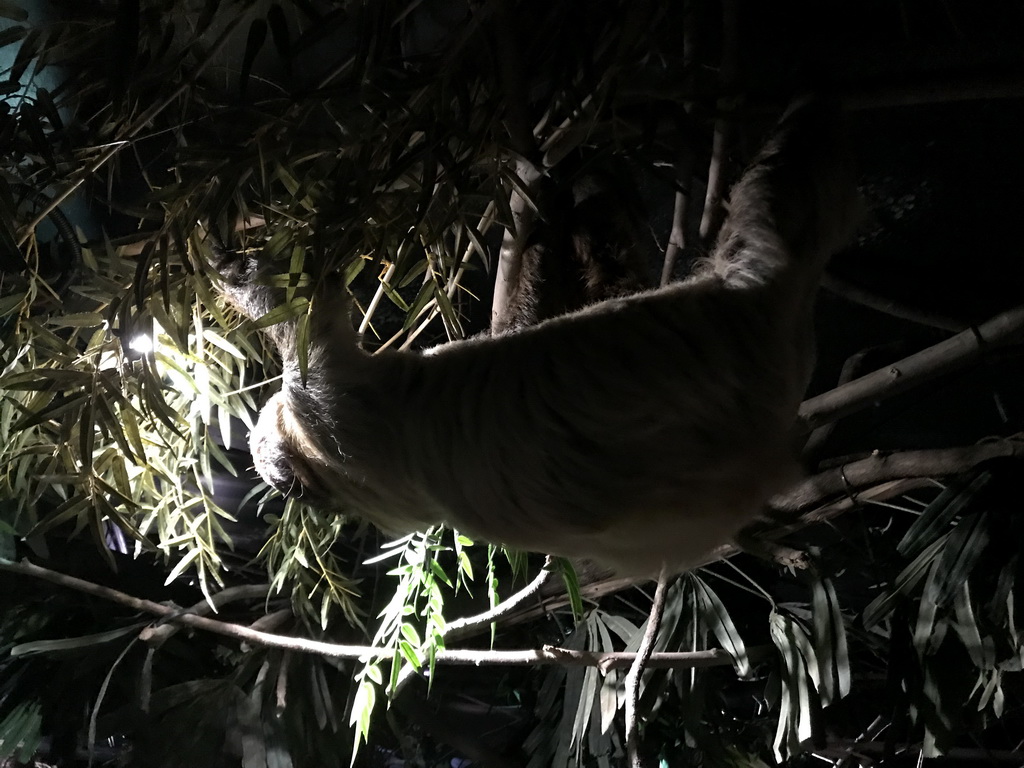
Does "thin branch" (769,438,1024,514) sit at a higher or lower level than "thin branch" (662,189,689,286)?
lower

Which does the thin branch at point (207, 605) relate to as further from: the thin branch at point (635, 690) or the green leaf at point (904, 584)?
the green leaf at point (904, 584)

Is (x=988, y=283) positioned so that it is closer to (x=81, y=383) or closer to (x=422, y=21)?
(x=422, y=21)

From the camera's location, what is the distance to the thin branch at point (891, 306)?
153 cm

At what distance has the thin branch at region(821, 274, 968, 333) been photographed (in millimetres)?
1533

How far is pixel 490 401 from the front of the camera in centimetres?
102

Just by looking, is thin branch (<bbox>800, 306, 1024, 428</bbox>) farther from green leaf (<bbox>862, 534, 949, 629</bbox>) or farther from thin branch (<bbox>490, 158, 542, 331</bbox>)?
thin branch (<bbox>490, 158, 542, 331</bbox>)

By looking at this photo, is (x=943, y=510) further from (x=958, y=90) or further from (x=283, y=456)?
(x=283, y=456)

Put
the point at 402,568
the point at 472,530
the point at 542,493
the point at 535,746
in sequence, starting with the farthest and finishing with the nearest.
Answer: the point at 535,746, the point at 402,568, the point at 472,530, the point at 542,493

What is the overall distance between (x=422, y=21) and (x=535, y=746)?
7.53ft

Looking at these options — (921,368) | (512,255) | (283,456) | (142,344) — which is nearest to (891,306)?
(921,368)

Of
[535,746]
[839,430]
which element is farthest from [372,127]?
[535,746]

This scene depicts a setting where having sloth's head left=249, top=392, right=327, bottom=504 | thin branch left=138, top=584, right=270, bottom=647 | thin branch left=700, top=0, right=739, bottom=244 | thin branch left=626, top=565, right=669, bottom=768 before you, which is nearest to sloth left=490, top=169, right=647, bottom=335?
thin branch left=700, top=0, right=739, bottom=244

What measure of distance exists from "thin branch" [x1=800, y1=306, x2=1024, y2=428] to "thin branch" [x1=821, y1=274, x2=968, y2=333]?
0.19 m

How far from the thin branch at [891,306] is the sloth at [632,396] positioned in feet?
1.72
